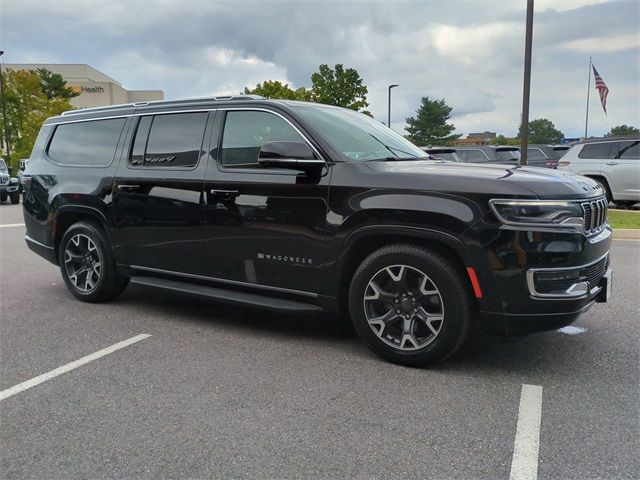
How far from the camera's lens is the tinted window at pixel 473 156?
A: 55.0 feet

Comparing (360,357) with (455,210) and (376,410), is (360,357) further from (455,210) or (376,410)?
(455,210)

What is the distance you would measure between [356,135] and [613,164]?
1079 cm

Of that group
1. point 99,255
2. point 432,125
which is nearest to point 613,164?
point 99,255

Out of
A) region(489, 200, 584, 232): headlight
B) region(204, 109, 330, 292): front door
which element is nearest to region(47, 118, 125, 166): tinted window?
region(204, 109, 330, 292): front door

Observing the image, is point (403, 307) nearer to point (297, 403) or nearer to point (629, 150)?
point (297, 403)

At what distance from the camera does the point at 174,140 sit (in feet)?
16.0

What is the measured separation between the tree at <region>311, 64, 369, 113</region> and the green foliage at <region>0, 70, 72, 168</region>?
1832cm

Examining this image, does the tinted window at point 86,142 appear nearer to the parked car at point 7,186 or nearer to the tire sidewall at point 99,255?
the tire sidewall at point 99,255

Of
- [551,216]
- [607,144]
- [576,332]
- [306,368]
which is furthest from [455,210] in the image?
[607,144]

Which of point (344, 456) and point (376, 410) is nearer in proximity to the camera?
point (344, 456)

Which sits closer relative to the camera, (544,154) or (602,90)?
(544,154)

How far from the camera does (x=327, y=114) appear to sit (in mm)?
4641

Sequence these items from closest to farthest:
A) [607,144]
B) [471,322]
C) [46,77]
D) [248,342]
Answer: [471,322]
[248,342]
[607,144]
[46,77]

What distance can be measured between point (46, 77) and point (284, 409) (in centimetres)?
7136
